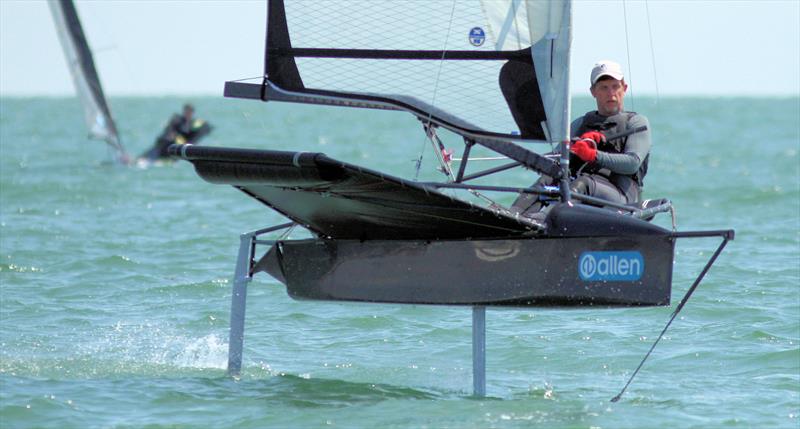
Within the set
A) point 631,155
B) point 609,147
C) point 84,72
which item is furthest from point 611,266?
point 84,72

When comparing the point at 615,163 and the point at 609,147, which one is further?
the point at 609,147

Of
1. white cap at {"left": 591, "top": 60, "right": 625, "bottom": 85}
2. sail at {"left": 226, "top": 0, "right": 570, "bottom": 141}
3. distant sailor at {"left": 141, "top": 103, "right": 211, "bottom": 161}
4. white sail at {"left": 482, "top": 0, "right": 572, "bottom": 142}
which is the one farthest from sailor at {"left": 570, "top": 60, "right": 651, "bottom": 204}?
distant sailor at {"left": 141, "top": 103, "right": 211, "bottom": 161}

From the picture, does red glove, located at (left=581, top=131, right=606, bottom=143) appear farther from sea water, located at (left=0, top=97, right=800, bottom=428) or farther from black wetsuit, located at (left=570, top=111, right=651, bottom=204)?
sea water, located at (left=0, top=97, right=800, bottom=428)

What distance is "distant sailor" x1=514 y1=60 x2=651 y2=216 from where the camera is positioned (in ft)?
20.2

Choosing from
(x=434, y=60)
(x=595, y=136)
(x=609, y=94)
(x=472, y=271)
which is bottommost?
(x=472, y=271)

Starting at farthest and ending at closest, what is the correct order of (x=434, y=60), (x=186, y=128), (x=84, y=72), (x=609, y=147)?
(x=84, y=72), (x=186, y=128), (x=609, y=147), (x=434, y=60)

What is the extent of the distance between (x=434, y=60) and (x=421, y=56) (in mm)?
62

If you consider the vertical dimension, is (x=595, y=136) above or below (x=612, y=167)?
above

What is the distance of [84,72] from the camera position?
23734 mm

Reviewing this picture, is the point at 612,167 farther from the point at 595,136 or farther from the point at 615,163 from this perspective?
the point at 595,136

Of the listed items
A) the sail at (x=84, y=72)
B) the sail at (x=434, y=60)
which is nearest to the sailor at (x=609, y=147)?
the sail at (x=434, y=60)

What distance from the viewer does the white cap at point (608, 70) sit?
21.1ft

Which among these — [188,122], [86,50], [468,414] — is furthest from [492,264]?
[86,50]

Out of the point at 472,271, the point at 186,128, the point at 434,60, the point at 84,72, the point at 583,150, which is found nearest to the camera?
the point at 472,271
